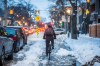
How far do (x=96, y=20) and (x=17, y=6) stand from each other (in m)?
37.8

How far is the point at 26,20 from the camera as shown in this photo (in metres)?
120

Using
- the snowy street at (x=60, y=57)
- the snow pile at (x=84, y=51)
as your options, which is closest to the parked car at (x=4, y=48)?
the snowy street at (x=60, y=57)

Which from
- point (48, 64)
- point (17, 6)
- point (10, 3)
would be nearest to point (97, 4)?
point (10, 3)

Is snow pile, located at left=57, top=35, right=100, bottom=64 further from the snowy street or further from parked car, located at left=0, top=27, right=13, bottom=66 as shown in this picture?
parked car, located at left=0, top=27, right=13, bottom=66

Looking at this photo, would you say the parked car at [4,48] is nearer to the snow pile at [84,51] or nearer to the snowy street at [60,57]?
the snowy street at [60,57]

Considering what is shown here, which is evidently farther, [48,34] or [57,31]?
[57,31]

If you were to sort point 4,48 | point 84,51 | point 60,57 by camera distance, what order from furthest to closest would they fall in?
point 84,51 < point 60,57 < point 4,48

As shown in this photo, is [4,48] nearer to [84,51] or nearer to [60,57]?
[60,57]

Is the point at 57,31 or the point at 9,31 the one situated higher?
the point at 9,31

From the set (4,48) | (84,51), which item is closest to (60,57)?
(84,51)

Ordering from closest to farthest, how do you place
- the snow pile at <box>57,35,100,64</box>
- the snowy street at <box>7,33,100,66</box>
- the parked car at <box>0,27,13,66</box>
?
the parked car at <box>0,27,13,66</box> < the snowy street at <box>7,33,100,66</box> < the snow pile at <box>57,35,100,64</box>

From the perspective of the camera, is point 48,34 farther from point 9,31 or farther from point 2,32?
point 9,31

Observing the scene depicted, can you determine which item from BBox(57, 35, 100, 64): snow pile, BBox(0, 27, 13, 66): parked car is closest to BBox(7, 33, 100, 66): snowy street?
BBox(57, 35, 100, 64): snow pile

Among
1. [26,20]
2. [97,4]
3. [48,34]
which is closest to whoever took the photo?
[48,34]
